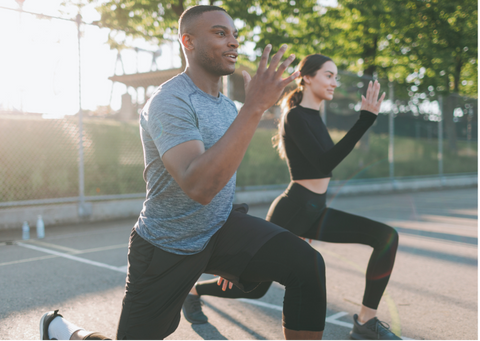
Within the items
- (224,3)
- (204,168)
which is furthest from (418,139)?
(204,168)

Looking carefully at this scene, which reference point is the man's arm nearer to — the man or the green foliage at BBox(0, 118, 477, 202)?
the man

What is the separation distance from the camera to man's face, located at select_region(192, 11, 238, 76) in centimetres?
205

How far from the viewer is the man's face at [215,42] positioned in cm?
205

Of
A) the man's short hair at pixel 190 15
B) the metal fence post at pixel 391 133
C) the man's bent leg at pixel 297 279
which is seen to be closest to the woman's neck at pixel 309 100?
the man's short hair at pixel 190 15

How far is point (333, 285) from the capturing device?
441cm

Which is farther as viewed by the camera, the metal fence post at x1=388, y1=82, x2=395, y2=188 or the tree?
the tree

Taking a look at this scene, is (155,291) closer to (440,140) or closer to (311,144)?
(311,144)

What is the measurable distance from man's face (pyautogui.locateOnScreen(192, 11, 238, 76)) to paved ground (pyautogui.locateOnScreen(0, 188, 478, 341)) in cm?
200

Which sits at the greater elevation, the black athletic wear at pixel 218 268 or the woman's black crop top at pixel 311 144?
the woman's black crop top at pixel 311 144

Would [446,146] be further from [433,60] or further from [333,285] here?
[333,285]

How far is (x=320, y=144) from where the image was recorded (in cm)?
312

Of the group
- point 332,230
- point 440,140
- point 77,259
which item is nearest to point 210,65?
point 332,230

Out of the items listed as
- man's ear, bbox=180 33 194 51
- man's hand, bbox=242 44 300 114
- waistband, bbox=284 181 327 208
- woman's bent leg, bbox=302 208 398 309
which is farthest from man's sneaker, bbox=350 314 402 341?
man's ear, bbox=180 33 194 51

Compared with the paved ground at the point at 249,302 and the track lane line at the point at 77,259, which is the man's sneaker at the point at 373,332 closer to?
the paved ground at the point at 249,302
